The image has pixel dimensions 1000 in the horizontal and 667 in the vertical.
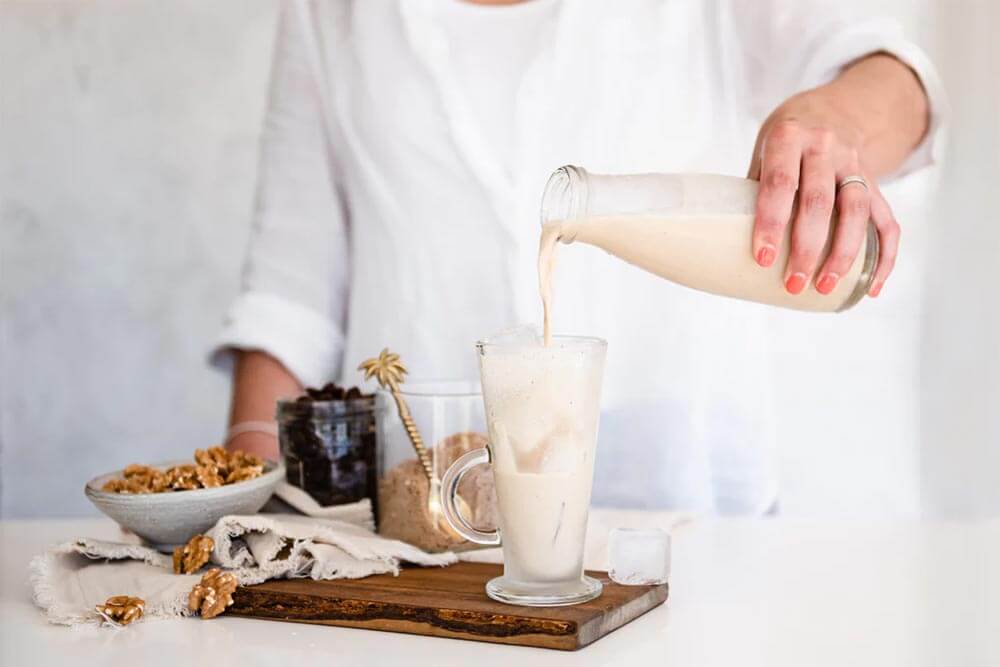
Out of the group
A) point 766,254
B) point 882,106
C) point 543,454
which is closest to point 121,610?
point 543,454

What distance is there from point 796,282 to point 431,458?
17.4 inches

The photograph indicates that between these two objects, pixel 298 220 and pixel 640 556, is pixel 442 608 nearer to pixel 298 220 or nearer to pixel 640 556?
pixel 640 556

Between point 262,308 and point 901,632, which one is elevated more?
point 262,308

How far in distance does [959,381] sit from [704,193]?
1.23 m

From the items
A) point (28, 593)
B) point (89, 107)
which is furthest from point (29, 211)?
point (28, 593)

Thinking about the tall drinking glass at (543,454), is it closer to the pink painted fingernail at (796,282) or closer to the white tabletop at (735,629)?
the white tabletop at (735,629)

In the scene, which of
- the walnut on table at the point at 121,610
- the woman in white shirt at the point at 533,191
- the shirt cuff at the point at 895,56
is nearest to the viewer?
the walnut on table at the point at 121,610

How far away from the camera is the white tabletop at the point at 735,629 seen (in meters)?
0.91

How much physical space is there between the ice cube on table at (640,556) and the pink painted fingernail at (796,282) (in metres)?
0.26

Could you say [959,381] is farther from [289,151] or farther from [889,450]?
[289,151]

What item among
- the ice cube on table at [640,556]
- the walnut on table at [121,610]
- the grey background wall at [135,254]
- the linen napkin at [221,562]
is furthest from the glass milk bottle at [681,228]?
the grey background wall at [135,254]

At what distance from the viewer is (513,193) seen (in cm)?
198

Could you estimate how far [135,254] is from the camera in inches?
84.4

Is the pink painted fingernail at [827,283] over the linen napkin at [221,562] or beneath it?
over
